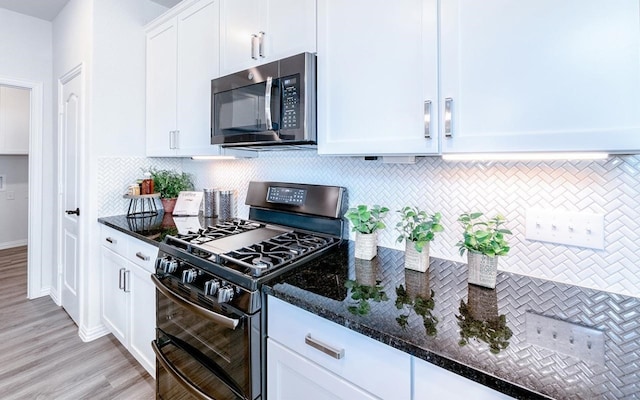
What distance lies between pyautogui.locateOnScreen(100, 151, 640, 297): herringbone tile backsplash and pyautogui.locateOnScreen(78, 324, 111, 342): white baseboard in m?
2.03

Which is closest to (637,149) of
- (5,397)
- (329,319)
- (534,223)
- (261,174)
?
(534,223)

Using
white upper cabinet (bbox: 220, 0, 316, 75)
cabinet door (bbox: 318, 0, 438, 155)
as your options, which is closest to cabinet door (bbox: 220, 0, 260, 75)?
white upper cabinet (bbox: 220, 0, 316, 75)

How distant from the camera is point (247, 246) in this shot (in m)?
1.43

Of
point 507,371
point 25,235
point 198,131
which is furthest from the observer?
point 25,235

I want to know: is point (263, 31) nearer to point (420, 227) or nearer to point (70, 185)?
point (420, 227)

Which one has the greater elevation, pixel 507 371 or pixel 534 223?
pixel 534 223

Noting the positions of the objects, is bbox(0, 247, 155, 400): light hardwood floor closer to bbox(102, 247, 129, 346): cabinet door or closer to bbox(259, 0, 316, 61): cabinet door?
bbox(102, 247, 129, 346): cabinet door

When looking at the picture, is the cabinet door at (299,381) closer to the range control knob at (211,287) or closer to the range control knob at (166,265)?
the range control knob at (211,287)

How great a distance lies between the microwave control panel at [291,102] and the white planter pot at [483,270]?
85 cm

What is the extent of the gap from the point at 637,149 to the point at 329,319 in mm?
864

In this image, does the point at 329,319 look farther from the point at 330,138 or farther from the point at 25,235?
the point at 25,235

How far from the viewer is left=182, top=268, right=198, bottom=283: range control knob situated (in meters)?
1.32

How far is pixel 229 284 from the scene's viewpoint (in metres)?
1.17

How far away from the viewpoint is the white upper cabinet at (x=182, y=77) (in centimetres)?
188
